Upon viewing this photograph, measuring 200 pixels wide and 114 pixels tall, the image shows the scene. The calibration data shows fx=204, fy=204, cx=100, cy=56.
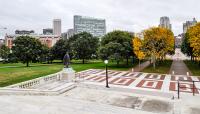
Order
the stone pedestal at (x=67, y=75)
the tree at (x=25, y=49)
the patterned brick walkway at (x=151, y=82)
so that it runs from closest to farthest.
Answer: the patterned brick walkway at (x=151, y=82)
the stone pedestal at (x=67, y=75)
the tree at (x=25, y=49)

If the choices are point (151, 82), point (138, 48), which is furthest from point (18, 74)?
point (138, 48)

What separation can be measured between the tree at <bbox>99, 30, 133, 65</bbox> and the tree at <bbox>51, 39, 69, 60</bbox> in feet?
64.0

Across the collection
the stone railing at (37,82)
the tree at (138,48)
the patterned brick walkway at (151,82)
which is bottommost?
the patterned brick walkway at (151,82)

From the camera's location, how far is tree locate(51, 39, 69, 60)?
2480 inches

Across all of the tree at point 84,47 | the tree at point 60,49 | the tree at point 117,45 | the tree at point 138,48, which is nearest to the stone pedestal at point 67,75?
the tree at point 117,45

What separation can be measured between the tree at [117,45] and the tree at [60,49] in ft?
64.0

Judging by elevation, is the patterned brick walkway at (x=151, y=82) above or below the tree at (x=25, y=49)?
below

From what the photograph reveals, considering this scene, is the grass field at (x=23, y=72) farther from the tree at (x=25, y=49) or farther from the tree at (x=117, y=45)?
the tree at (x=25, y=49)

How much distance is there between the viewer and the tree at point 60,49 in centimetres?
6300

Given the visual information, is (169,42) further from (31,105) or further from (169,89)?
(31,105)

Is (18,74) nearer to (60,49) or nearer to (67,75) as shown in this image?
(67,75)

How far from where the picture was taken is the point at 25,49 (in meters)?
51.5

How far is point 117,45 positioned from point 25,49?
24386 mm

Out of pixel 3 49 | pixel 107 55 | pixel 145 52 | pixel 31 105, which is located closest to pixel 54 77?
pixel 31 105
